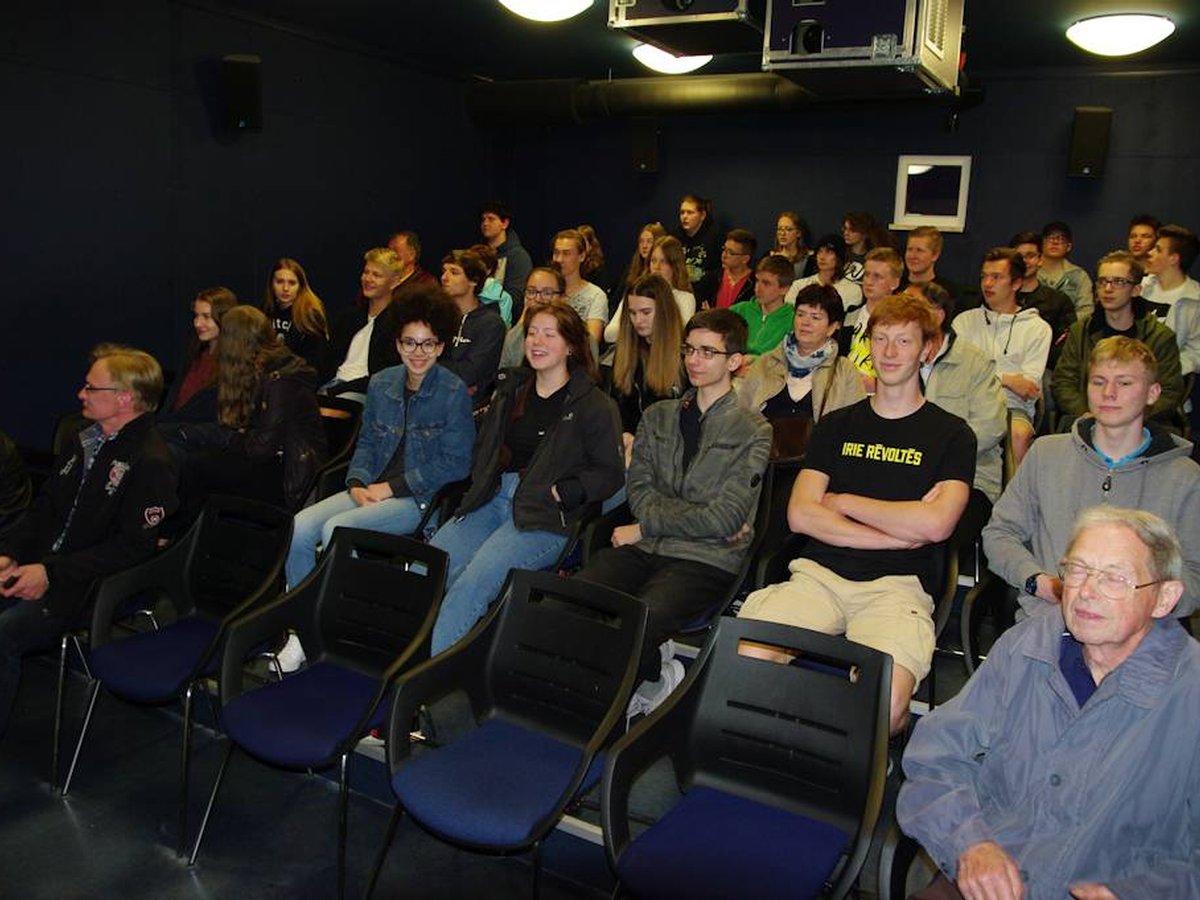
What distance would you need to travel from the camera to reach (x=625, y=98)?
811 cm

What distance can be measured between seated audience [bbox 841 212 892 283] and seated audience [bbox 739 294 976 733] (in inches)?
148

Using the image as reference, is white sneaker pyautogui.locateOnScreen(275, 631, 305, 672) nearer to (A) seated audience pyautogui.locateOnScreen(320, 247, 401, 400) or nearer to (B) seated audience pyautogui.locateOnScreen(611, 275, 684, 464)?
(B) seated audience pyautogui.locateOnScreen(611, 275, 684, 464)

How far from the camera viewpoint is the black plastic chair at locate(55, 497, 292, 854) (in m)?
2.94

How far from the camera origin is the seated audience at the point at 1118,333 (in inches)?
180

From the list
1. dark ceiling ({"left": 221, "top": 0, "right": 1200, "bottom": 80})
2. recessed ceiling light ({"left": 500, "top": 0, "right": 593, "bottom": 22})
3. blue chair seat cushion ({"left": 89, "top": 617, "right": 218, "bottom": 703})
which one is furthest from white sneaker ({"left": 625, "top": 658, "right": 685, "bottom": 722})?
dark ceiling ({"left": 221, "top": 0, "right": 1200, "bottom": 80})

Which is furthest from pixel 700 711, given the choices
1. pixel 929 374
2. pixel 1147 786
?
pixel 929 374

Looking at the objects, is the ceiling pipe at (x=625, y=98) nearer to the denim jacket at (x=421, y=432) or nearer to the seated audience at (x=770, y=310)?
the seated audience at (x=770, y=310)

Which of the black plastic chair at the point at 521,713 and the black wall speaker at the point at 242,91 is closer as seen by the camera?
the black plastic chair at the point at 521,713

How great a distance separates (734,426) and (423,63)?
6.47 m

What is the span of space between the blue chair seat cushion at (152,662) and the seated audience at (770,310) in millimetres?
3114

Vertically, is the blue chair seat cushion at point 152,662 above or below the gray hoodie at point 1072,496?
below

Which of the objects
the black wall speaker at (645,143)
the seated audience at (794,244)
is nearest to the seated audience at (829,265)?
the seated audience at (794,244)

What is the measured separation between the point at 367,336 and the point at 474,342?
82 centimetres

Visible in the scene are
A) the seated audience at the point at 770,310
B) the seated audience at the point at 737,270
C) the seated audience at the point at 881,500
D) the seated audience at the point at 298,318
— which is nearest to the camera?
the seated audience at the point at 881,500
